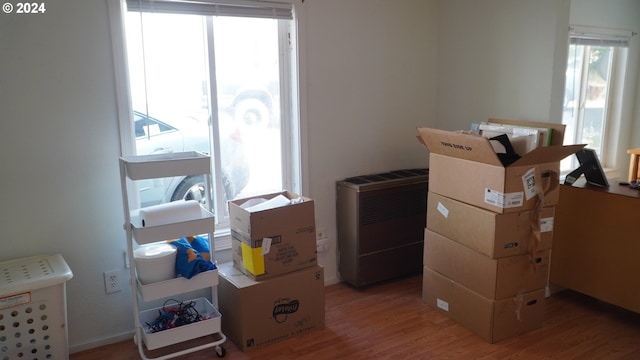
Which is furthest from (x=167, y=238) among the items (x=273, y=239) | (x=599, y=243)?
(x=599, y=243)

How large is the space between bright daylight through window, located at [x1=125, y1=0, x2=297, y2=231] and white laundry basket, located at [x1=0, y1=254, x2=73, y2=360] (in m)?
0.69

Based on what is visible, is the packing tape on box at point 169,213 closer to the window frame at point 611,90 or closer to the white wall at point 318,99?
the white wall at point 318,99

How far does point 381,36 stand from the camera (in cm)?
325

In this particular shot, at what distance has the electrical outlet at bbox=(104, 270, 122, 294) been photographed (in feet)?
8.24

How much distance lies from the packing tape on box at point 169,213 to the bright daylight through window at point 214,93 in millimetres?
467

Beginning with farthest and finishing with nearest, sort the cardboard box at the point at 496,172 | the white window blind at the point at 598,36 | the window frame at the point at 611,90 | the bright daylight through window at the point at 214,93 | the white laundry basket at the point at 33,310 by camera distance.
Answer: the window frame at the point at 611,90 < the white window blind at the point at 598,36 < the bright daylight through window at the point at 214,93 < the cardboard box at the point at 496,172 < the white laundry basket at the point at 33,310

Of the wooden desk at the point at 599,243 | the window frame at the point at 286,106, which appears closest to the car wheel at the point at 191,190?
the window frame at the point at 286,106

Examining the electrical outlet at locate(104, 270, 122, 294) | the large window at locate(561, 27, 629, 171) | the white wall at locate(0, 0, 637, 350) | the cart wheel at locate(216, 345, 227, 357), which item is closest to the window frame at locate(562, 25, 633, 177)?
the large window at locate(561, 27, 629, 171)

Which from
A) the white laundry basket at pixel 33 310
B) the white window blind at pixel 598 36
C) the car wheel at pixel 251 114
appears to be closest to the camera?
the white laundry basket at pixel 33 310

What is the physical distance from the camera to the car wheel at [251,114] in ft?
9.48

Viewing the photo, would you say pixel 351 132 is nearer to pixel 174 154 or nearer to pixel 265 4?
pixel 265 4

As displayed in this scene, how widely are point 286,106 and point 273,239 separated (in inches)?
38.2

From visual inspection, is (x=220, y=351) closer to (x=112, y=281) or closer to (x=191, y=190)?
(x=112, y=281)

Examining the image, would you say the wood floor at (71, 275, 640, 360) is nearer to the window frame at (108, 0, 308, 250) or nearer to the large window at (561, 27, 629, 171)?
the window frame at (108, 0, 308, 250)
